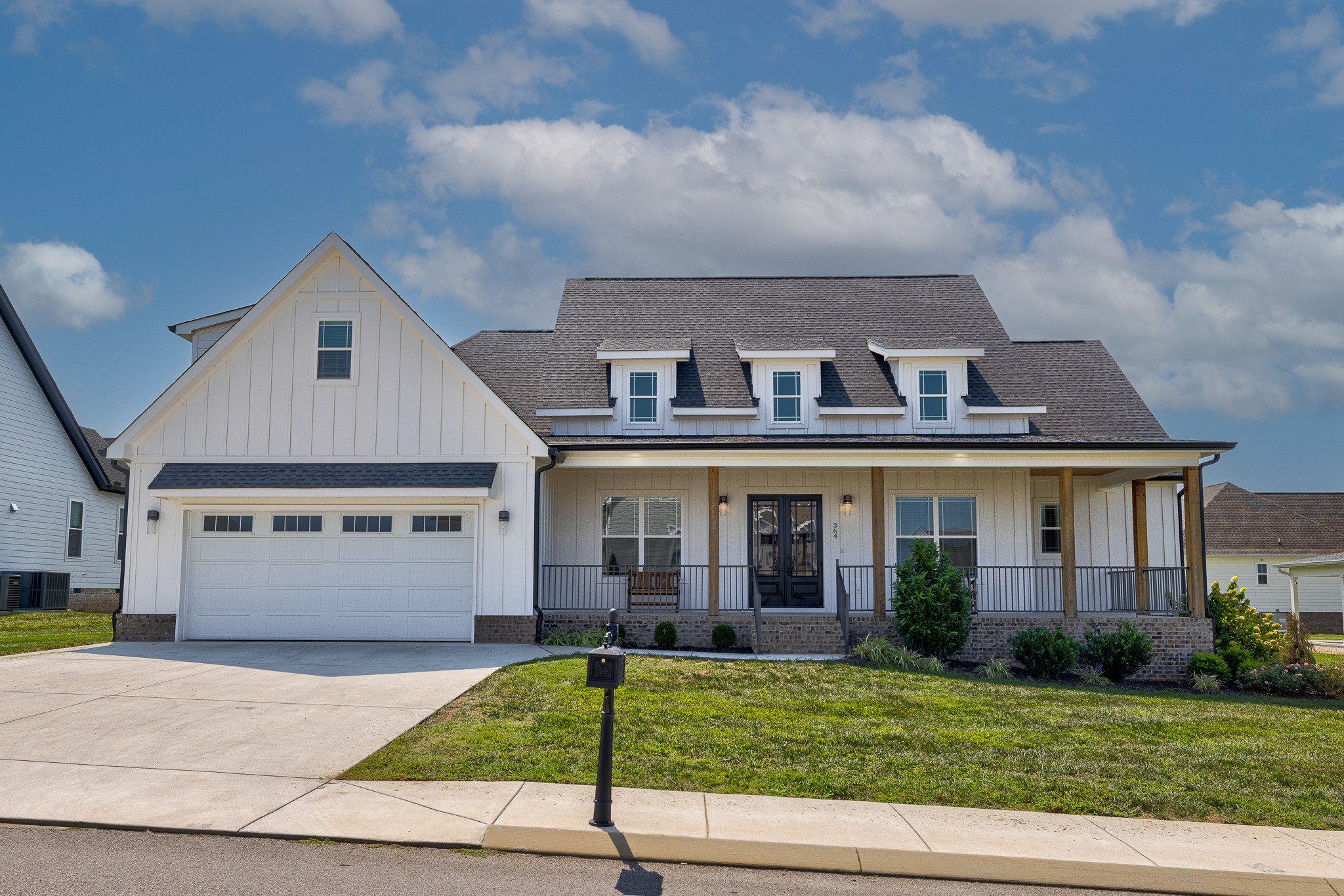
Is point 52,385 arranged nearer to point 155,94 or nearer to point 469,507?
point 155,94

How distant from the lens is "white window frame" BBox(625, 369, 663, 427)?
61.2ft

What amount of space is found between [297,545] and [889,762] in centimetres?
1122

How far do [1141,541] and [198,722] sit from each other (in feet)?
52.3

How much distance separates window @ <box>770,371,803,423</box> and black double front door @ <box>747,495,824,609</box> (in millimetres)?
1569

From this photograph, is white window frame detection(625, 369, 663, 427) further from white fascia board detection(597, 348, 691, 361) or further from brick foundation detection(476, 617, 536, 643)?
brick foundation detection(476, 617, 536, 643)

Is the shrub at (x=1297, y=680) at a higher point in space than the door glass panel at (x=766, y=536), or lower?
lower

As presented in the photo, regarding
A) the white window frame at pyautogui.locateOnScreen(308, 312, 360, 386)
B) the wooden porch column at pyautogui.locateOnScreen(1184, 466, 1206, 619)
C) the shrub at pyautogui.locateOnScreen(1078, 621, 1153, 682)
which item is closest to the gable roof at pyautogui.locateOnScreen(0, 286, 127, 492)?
the white window frame at pyautogui.locateOnScreen(308, 312, 360, 386)

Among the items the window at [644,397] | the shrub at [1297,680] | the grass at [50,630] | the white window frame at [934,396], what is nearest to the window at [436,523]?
the window at [644,397]

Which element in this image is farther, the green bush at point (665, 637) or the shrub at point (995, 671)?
the green bush at point (665, 637)

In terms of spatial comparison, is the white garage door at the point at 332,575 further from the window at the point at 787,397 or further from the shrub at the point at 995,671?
the shrub at the point at 995,671

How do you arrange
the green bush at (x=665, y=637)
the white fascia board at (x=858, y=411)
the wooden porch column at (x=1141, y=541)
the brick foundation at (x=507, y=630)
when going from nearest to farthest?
1. the brick foundation at (x=507, y=630)
2. the green bush at (x=665, y=637)
3. the wooden porch column at (x=1141, y=541)
4. the white fascia board at (x=858, y=411)

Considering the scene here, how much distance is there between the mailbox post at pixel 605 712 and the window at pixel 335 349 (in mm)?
10722

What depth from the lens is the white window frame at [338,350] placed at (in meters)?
15.8

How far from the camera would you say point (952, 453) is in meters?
16.2
